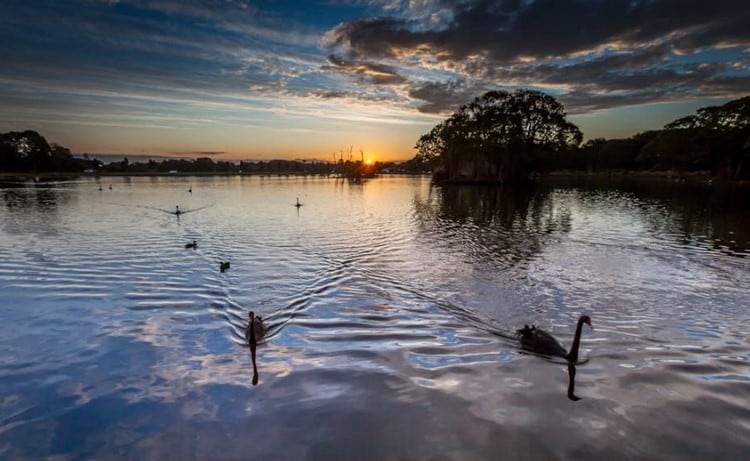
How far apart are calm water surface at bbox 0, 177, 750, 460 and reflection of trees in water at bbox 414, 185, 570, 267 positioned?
55 cm

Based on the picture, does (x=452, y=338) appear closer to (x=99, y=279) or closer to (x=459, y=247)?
(x=459, y=247)

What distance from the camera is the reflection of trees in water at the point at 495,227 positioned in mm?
19641

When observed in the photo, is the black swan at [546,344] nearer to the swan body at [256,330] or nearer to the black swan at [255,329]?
the black swan at [255,329]

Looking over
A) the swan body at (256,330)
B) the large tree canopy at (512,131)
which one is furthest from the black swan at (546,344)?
the large tree canopy at (512,131)

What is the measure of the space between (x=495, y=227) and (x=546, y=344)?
1992 cm

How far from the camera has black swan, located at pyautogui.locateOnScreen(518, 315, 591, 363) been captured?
8.02 metres

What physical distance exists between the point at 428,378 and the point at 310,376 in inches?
92.3

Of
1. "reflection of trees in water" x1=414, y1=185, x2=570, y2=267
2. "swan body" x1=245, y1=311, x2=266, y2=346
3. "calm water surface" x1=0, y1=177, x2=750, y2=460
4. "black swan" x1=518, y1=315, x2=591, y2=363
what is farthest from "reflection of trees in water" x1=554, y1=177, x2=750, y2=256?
"swan body" x1=245, y1=311, x2=266, y2=346

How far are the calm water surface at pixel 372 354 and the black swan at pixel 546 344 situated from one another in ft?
0.95

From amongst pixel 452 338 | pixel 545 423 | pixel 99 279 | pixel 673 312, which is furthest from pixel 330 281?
pixel 673 312

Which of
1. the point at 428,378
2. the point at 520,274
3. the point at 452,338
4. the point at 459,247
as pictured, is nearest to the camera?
the point at 428,378

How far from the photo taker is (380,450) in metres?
5.71

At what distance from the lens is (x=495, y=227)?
90.5 feet

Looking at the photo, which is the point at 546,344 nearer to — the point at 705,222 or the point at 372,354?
the point at 372,354
